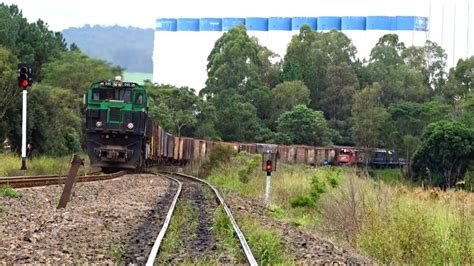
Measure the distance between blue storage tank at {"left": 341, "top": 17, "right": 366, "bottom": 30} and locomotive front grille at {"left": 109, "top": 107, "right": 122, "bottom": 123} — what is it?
238 ft

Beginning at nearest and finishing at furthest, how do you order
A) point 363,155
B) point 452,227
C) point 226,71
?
point 452,227 → point 363,155 → point 226,71

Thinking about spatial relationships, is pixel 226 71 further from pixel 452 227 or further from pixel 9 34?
pixel 452 227

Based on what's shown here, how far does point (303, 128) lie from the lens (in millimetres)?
75125

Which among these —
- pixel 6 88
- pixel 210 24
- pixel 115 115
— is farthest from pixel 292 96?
pixel 115 115

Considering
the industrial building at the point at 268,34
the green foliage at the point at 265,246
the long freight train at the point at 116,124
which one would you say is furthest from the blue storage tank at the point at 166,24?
the green foliage at the point at 265,246

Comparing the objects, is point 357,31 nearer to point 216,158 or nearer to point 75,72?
point 75,72

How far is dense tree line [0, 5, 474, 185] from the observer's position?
4969 centimetres

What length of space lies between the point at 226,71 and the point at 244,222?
7384cm

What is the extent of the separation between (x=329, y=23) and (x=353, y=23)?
3865mm

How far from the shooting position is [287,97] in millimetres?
86500

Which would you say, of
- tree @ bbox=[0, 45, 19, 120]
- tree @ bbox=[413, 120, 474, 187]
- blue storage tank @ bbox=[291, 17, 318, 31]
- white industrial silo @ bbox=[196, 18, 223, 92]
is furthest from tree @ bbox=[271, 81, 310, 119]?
tree @ bbox=[0, 45, 19, 120]

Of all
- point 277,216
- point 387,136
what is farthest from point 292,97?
point 277,216

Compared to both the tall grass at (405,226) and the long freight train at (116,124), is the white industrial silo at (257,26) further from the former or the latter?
the tall grass at (405,226)

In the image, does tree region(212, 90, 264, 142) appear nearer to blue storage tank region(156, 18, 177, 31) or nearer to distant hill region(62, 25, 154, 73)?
blue storage tank region(156, 18, 177, 31)
